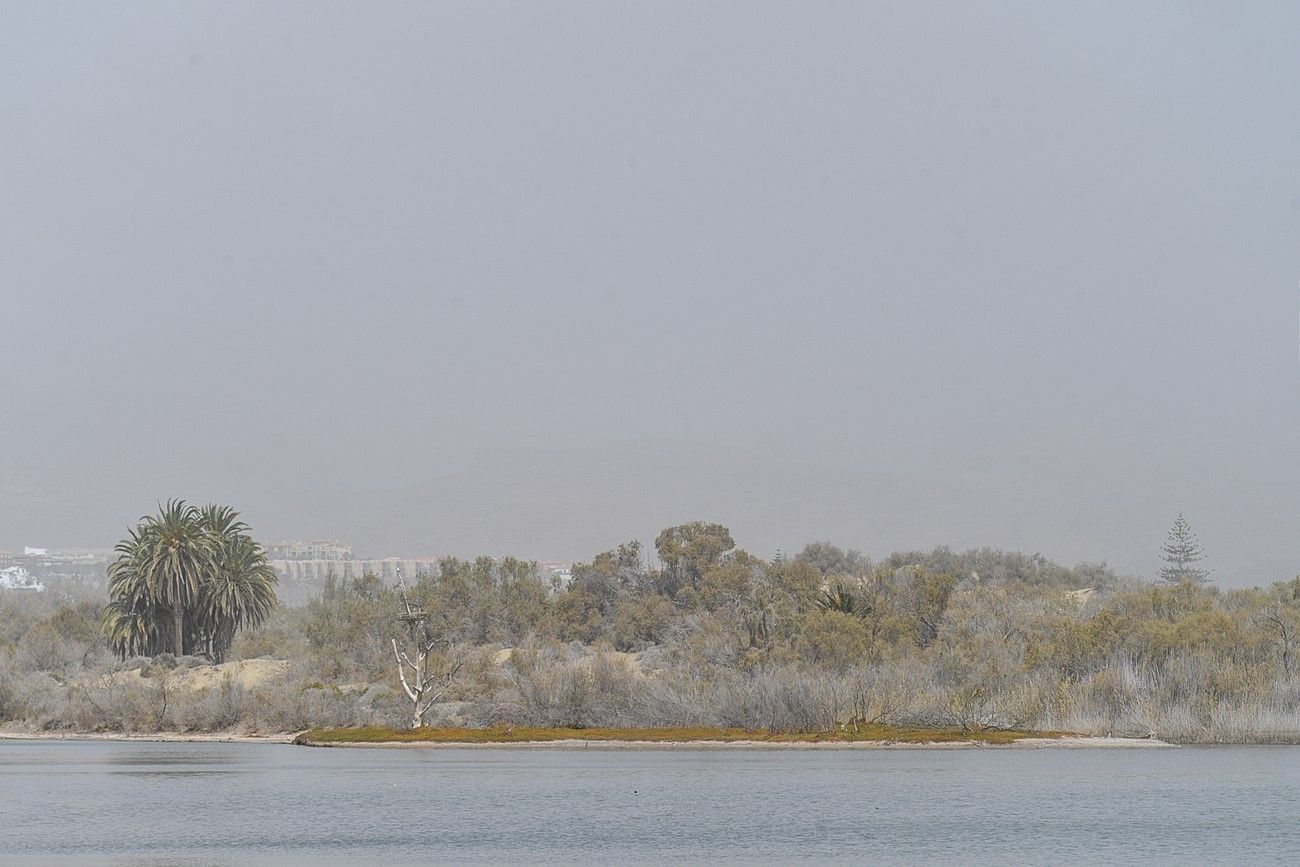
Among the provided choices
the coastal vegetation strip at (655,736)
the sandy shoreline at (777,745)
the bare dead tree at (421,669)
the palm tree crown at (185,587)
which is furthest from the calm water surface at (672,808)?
the palm tree crown at (185,587)

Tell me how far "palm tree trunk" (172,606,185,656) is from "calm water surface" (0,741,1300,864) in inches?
1346

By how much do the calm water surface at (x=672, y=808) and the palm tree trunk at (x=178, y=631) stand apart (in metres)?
34.2

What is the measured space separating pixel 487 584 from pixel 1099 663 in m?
46.3

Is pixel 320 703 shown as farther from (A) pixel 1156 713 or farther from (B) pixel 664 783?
(A) pixel 1156 713

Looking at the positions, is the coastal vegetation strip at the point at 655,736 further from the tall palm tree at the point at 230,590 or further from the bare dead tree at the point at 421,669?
the tall palm tree at the point at 230,590

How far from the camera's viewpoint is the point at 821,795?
1578 inches

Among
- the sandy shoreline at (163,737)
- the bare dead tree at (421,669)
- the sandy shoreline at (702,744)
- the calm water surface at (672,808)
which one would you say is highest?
the bare dead tree at (421,669)

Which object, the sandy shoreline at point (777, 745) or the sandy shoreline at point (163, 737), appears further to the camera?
the sandy shoreline at point (163, 737)

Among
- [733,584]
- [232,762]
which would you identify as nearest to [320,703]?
[232,762]

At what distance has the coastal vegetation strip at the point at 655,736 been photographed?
58438 millimetres

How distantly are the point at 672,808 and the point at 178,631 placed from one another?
189ft

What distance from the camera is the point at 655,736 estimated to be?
60969 millimetres

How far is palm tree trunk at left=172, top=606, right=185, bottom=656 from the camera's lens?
292ft

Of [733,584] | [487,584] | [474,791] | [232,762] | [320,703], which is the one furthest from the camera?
[487,584]
